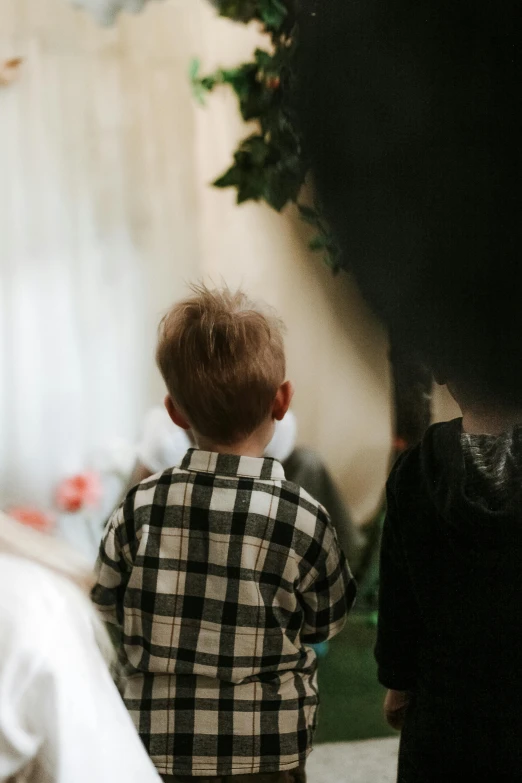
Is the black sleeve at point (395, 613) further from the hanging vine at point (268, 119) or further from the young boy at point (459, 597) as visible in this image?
the hanging vine at point (268, 119)

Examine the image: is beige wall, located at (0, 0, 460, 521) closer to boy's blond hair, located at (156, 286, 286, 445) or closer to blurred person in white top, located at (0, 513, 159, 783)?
boy's blond hair, located at (156, 286, 286, 445)

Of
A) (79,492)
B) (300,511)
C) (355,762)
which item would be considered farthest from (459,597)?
(79,492)

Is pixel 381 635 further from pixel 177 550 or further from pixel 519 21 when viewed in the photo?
pixel 519 21

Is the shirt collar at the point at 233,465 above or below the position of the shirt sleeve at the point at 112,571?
above

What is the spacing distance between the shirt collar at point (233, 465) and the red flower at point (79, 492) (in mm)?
214

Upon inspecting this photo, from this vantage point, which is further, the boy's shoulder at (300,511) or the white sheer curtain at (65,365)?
the white sheer curtain at (65,365)

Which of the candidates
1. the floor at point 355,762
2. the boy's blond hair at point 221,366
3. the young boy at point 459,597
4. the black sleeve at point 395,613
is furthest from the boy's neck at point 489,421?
the floor at point 355,762

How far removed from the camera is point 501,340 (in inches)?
35.8

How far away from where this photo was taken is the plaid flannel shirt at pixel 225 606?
86 cm

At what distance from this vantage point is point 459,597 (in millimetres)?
844

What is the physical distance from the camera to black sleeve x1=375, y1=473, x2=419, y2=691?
0.90m

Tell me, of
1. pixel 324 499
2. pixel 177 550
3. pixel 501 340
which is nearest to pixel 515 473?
pixel 501 340

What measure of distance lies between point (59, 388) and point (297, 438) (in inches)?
12.3

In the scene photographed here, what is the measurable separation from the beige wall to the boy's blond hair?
4.8 inches
